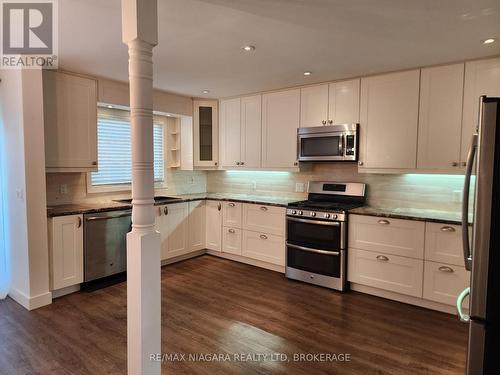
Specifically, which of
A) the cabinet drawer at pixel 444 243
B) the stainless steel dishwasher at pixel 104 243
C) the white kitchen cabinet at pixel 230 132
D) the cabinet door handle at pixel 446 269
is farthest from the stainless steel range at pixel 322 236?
the stainless steel dishwasher at pixel 104 243

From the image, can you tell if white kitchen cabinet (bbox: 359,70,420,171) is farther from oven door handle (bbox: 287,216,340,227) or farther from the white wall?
the white wall

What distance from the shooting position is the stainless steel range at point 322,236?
3.52 meters

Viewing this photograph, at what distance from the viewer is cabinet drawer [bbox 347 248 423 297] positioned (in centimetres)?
315

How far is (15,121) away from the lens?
3020 millimetres

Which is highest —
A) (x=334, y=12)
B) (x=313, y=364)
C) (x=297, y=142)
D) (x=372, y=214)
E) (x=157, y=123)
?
(x=334, y=12)

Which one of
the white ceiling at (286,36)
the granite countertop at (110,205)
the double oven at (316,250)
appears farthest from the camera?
the double oven at (316,250)

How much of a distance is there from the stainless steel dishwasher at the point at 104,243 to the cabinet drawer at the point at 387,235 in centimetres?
265

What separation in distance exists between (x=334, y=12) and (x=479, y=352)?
2090 millimetres

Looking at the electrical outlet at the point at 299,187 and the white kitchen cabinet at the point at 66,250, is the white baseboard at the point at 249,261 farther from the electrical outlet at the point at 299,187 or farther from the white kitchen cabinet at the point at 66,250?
the white kitchen cabinet at the point at 66,250

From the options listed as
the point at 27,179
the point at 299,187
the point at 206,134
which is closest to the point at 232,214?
the point at 299,187

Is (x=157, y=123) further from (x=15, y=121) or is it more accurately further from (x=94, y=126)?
(x=15, y=121)

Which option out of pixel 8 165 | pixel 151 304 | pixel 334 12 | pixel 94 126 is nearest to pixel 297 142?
pixel 334 12

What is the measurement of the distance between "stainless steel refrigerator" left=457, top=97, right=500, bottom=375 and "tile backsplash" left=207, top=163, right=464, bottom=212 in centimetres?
212

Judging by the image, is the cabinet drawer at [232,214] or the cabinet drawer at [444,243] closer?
the cabinet drawer at [444,243]
